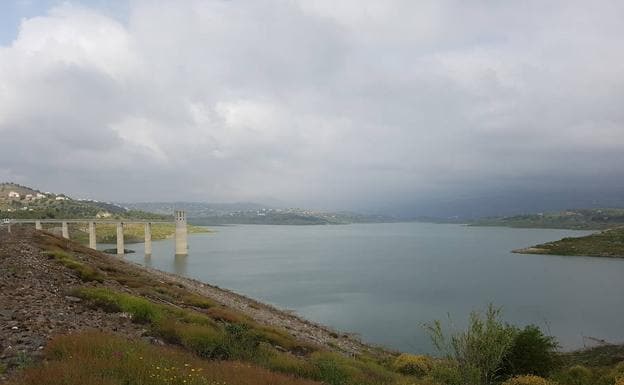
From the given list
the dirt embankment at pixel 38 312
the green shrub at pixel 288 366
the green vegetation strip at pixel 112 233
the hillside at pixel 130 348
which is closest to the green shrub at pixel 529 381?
the hillside at pixel 130 348

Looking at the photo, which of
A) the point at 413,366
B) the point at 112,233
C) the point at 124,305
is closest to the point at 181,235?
the point at 112,233

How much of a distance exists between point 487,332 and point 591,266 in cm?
8187

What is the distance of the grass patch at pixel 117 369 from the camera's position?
546 centimetres

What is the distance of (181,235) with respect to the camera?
98.8 meters

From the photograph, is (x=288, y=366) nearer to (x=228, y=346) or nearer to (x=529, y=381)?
(x=228, y=346)

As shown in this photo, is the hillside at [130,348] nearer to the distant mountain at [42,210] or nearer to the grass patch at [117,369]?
the grass patch at [117,369]

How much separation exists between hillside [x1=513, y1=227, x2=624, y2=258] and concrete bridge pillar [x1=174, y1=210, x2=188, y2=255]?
7710cm

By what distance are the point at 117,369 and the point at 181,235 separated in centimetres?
9694

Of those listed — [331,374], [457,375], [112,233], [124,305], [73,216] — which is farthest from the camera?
[112,233]

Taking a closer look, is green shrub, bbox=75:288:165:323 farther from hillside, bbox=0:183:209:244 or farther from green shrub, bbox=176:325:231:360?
hillside, bbox=0:183:209:244

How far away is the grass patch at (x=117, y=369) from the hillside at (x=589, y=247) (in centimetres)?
10577

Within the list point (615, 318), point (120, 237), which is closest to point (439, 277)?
point (615, 318)

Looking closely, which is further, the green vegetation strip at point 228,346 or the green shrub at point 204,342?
the green vegetation strip at point 228,346

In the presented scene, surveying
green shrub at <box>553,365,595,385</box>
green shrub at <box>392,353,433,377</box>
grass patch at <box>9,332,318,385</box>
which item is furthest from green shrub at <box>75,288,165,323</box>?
green shrub at <box>553,365,595,385</box>
